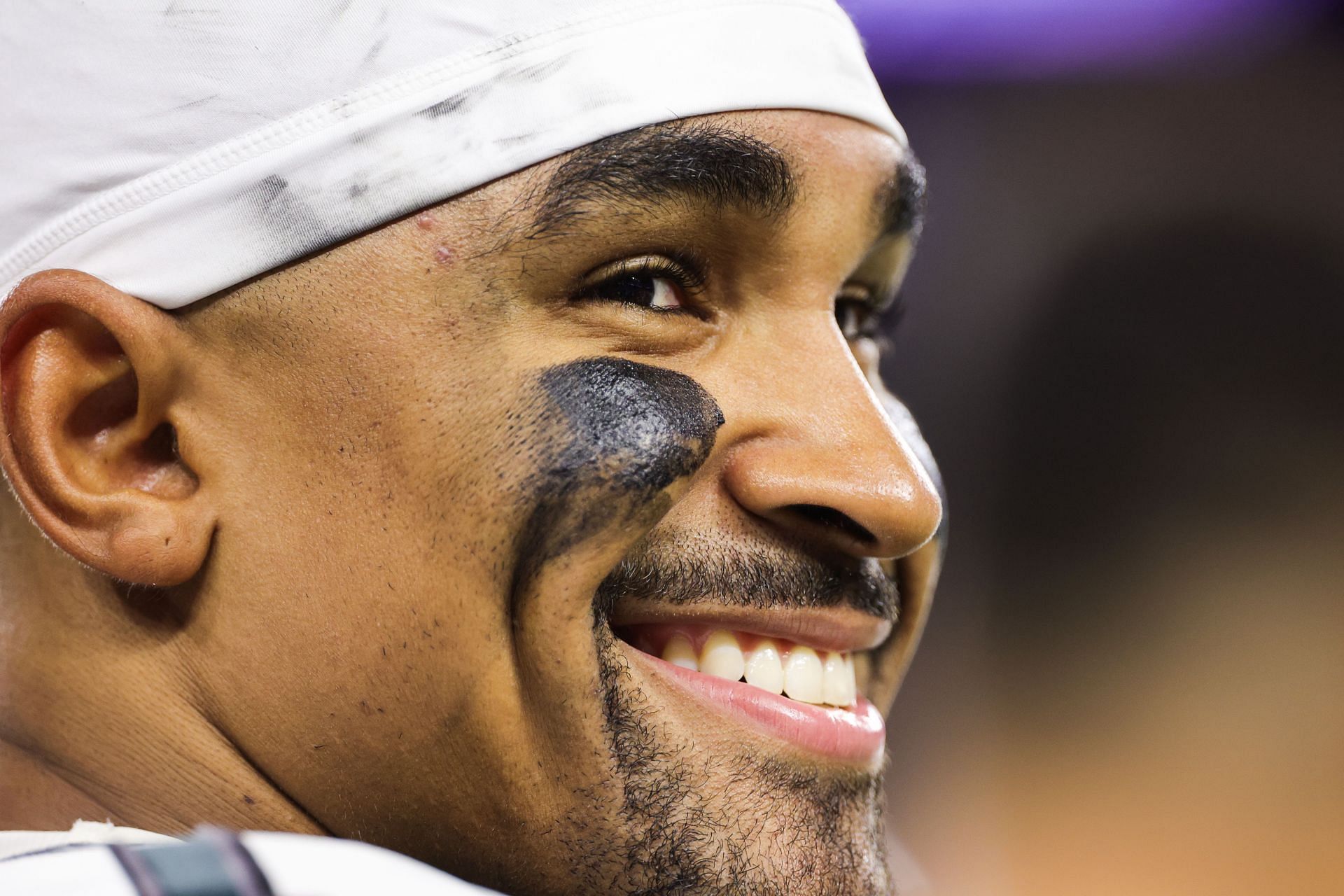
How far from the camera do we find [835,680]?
1258 millimetres

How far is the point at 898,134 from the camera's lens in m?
1.33

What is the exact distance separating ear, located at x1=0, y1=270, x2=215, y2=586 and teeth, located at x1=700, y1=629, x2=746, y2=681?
0.46 meters

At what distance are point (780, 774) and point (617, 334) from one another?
0.42 metres

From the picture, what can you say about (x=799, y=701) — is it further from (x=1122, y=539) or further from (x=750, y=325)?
(x=1122, y=539)

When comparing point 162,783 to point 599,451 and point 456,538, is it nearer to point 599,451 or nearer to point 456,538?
point 456,538

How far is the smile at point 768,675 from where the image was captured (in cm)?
110

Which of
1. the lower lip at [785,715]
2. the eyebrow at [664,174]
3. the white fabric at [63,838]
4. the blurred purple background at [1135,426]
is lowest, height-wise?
the white fabric at [63,838]

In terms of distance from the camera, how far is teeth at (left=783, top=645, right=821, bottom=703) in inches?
47.3

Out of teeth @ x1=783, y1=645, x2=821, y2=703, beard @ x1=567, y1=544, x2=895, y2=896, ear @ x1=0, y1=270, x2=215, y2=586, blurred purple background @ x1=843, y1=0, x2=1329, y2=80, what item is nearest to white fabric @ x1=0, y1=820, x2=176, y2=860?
ear @ x1=0, y1=270, x2=215, y2=586

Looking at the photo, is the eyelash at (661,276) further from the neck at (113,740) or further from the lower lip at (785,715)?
the neck at (113,740)

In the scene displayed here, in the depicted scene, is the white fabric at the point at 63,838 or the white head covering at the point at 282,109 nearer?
the white fabric at the point at 63,838

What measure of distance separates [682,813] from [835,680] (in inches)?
10.8

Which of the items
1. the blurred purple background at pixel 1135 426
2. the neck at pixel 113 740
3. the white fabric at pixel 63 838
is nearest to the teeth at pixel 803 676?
the neck at pixel 113 740

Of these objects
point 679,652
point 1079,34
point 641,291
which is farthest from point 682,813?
point 1079,34
